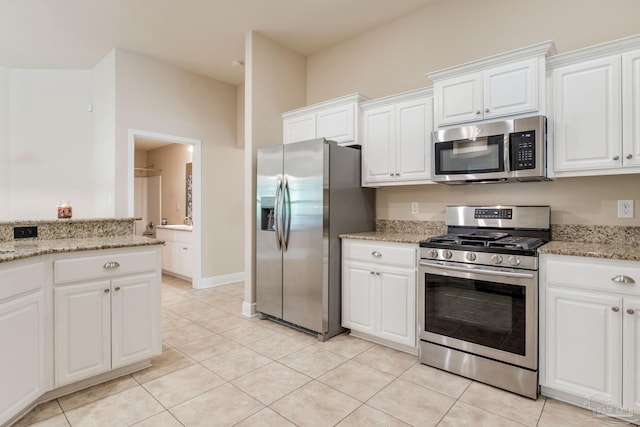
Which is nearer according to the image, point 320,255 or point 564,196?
point 564,196

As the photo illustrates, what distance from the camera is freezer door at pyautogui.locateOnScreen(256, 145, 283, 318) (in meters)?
3.35

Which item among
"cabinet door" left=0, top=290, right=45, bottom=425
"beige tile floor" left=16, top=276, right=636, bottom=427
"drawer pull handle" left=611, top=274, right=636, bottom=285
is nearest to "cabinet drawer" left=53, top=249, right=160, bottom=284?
"cabinet door" left=0, top=290, right=45, bottom=425

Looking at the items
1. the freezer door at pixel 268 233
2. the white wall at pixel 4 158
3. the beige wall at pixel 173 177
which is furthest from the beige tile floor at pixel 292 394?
the beige wall at pixel 173 177

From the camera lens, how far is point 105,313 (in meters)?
2.23

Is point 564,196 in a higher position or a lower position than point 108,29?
lower

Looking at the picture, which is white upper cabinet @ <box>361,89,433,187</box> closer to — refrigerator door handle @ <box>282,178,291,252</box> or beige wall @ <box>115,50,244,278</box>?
refrigerator door handle @ <box>282,178,291,252</box>

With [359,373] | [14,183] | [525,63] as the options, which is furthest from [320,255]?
[14,183]

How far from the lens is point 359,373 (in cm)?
242

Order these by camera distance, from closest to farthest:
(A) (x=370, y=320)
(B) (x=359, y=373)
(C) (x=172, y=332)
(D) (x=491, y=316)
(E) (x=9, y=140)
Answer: (D) (x=491, y=316) < (B) (x=359, y=373) < (A) (x=370, y=320) < (C) (x=172, y=332) < (E) (x=9, y=140)

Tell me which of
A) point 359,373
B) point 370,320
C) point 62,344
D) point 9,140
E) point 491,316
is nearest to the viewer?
point 62,344

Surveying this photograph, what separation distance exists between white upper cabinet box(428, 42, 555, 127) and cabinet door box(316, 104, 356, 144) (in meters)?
0.84

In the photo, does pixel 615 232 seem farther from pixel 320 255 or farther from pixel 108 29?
pixel 108 29

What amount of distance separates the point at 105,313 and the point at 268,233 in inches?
61.2

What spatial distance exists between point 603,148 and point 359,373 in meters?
2.14
